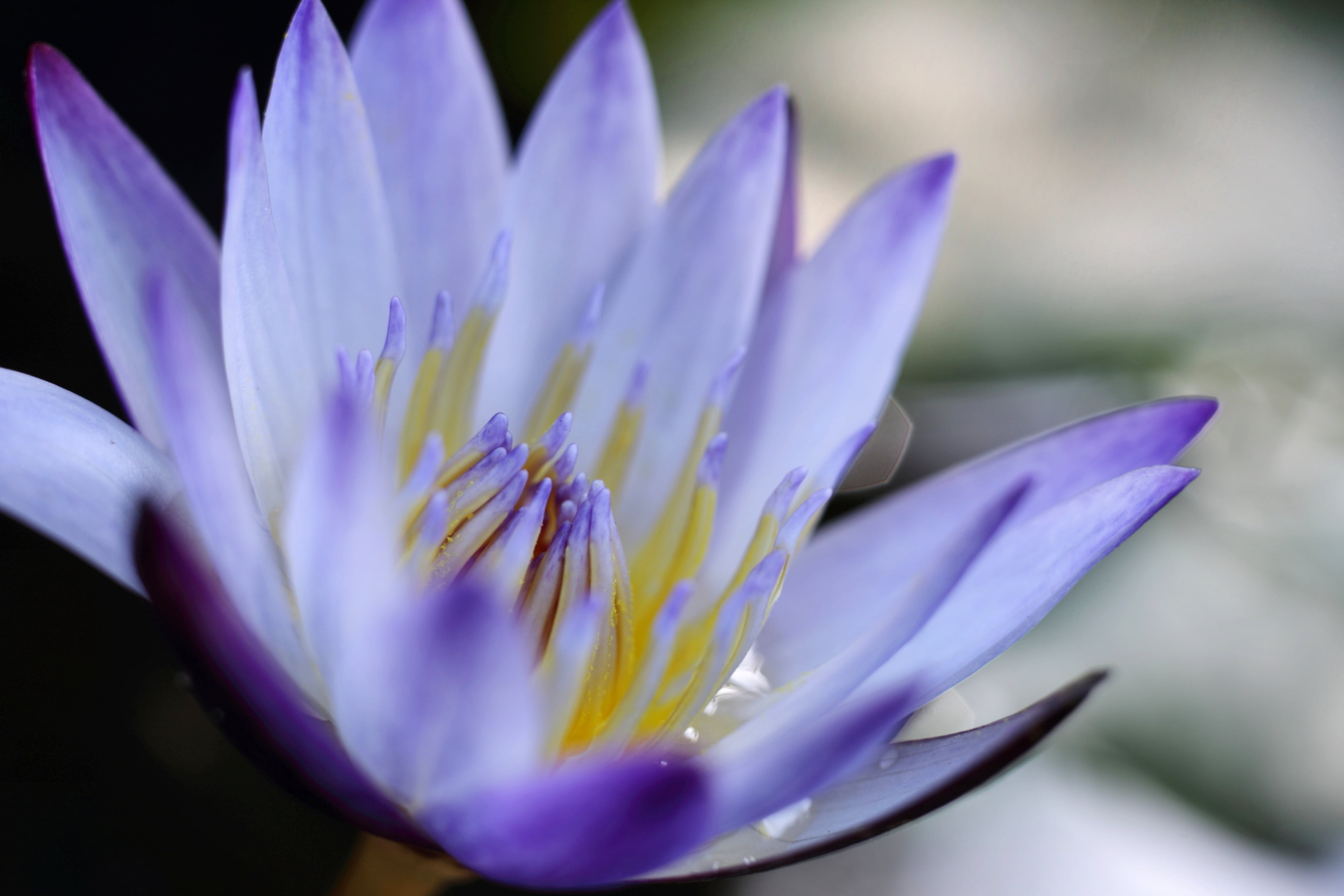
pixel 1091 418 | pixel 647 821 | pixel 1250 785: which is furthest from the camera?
pixel 1250 785

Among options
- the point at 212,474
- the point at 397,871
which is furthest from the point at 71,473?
the point at 397,871

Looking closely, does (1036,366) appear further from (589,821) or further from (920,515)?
(589,821)

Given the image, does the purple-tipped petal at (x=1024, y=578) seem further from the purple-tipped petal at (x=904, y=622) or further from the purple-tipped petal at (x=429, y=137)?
the purple-tipped petal at (x=429, y=137)

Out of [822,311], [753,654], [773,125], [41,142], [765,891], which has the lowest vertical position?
[765,891]

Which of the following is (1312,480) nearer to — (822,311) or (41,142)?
(822,311)

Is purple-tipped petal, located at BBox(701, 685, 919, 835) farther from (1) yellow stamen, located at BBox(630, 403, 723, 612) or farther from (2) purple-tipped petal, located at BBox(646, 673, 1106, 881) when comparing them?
(1) yellow stamen, located at BBox(630, 403, 723, 612)

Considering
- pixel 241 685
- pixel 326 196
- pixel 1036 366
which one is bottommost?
pixel 241 685

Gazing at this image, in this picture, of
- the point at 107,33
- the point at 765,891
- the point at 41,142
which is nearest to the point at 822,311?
the point at 41,142
